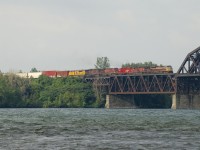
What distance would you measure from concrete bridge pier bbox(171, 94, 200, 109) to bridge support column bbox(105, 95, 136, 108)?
1814cm

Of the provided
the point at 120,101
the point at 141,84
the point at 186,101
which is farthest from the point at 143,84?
the point at 186,101

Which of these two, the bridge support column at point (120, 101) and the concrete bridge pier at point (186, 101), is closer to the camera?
the concrete bridge pier at point (186, 101)

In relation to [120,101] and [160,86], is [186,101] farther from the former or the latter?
[120,101]

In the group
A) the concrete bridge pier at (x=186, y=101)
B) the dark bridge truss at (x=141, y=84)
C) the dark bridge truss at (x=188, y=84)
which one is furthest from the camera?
the dark bridge truss at (x=141, y=84)

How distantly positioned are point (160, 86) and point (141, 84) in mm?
6329

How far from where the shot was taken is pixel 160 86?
18150cm

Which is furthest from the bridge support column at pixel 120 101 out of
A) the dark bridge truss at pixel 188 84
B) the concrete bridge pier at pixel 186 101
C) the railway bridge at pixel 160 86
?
the concrete bridge pier at pixel 186 101

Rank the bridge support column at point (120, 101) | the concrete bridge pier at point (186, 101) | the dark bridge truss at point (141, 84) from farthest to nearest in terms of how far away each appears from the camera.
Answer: the bridge support column at point (120, 101) → the dark bridge truss at point (141, 84) → the concrete bridge pier at point (186, 101)

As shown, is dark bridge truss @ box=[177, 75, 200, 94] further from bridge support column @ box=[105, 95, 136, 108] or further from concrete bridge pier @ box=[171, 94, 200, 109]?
bridge support column @ box=[105, 95, 136, 108]

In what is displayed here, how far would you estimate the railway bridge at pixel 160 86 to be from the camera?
178 meters

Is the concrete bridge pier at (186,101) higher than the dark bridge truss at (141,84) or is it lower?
lower

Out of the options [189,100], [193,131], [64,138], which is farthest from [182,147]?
[189,100]

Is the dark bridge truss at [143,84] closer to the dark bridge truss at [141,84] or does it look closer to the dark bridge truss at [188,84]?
the dark bridge truss at [141,84]

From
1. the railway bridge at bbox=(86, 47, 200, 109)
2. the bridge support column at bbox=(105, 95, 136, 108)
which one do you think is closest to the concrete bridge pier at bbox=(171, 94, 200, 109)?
the railway bridge at bbox=(86, 47, 200, 109)
